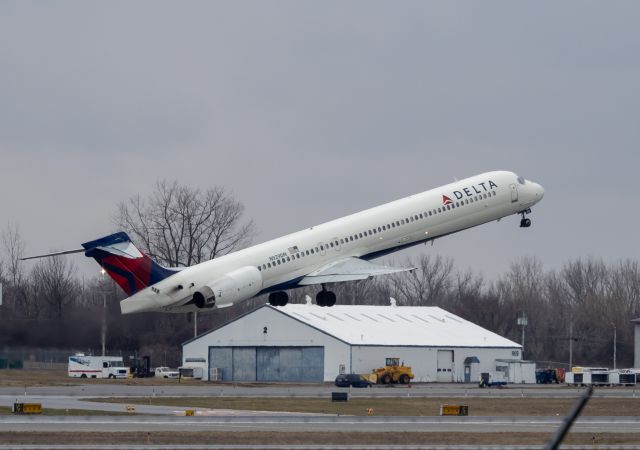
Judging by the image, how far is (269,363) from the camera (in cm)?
11919

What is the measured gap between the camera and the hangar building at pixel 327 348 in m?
117

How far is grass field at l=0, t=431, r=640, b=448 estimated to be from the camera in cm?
4350

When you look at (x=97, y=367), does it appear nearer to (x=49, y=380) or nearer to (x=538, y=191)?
(x=49, y=380)

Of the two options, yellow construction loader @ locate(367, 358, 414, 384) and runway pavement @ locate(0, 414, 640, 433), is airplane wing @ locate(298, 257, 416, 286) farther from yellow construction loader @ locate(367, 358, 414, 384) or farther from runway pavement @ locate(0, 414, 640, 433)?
yellow construction loader @ locate(367, 358, 414, 384)

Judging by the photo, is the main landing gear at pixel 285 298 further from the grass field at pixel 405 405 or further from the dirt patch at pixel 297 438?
the dirt patch at pixel 297 438

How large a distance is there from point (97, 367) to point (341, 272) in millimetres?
42593

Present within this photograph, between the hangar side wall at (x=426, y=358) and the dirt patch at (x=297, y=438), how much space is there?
67.0m

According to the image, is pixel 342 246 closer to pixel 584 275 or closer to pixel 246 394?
pixel 246 394

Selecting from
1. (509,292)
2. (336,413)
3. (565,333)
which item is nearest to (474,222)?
(336,413)

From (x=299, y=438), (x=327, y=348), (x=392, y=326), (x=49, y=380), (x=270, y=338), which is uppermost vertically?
(x=392, y=326)

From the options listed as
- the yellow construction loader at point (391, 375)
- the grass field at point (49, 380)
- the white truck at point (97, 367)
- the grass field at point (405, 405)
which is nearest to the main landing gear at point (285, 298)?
the grass field at point (405, 405)

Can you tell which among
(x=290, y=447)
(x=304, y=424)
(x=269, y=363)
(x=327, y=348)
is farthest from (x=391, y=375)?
(x=290, y=447)

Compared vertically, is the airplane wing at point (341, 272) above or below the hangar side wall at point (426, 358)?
above

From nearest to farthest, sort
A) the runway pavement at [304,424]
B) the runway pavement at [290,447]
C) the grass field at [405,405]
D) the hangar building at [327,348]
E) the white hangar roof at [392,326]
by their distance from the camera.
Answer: the runway pavement at [290,447], the runway pavement at [304,424], the grass field at [405,405], the hangar building at [327,348], the white hangar roof at [392,326]
